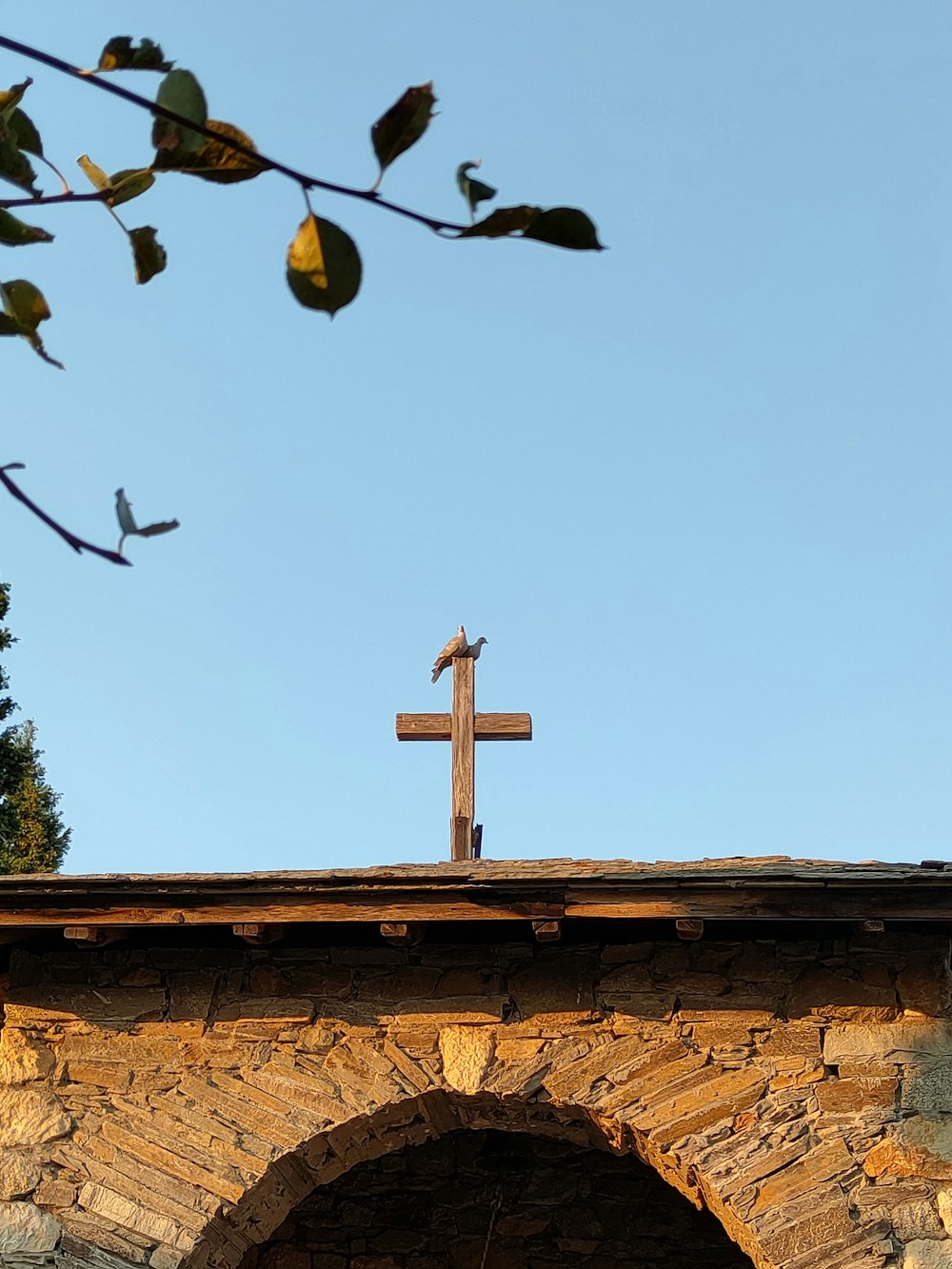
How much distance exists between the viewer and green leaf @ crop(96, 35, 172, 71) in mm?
1299

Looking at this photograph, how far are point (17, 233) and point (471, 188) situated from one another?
560 millimetres

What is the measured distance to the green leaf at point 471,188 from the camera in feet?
4.10

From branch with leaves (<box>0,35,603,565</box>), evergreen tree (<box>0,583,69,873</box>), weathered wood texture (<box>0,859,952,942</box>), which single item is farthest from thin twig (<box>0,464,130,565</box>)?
evergreen tree (<box>0,583,69,873</box>)

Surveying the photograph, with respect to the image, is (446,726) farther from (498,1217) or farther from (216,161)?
(216,161)

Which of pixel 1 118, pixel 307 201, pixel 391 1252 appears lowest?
pixel 391 1252

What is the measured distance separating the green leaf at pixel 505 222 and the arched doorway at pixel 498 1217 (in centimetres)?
585

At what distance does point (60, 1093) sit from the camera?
5105mm

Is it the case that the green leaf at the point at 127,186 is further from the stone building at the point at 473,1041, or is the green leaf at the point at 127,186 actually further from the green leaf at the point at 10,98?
the stone building at the point at 473,1041

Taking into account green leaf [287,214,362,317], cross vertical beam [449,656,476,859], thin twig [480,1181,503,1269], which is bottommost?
thin twig [480,1181,503,1269]

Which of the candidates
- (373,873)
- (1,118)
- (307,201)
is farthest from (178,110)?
(373,873)

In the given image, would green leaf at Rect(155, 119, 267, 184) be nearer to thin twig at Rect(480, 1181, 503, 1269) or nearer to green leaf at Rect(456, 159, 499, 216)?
green leaf at Rect(456, 159, 499, 216)

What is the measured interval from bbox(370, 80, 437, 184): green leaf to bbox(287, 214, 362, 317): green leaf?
0.10 metres

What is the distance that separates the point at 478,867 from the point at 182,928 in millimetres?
1070

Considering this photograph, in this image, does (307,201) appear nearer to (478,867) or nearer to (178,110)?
(178,110)
